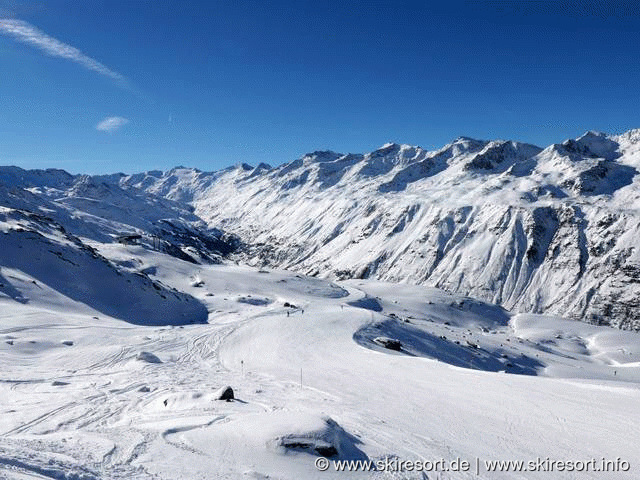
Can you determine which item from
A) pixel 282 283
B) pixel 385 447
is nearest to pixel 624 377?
pixel 282 283

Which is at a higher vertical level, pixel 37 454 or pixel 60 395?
pixel 37 454

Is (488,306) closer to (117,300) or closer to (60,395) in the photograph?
(117,300)

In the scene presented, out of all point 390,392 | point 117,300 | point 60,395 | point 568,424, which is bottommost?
point 117,300

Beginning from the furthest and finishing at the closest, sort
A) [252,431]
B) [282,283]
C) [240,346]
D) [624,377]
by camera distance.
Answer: [282,283], [624,377], [240,346], [252,431]

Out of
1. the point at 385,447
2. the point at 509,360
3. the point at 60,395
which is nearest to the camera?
the point at 385,447

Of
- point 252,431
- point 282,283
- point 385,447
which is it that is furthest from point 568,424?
point 282,283

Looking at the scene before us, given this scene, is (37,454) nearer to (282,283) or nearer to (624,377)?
(624,377)

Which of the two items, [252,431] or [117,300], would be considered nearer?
[252,431]
